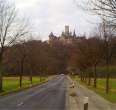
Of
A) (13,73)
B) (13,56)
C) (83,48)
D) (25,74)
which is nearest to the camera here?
(13,56)

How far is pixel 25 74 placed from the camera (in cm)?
15475

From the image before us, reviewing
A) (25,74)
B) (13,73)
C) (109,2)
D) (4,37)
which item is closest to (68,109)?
(109,2)

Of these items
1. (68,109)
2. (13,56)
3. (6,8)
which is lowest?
(68,109)

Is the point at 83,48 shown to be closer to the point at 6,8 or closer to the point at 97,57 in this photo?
the point at 97,57

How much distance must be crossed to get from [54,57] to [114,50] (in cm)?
15074

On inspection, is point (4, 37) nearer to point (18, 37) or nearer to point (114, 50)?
point (18, 37)

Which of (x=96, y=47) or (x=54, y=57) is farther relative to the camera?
(x=54, y=57)

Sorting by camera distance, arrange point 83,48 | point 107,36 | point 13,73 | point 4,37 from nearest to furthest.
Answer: point 107,36, point 4,37, point 83,48, point 13,73

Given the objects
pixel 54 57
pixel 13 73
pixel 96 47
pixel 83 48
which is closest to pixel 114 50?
pixel 96 47

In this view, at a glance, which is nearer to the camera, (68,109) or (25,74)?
(68,109)

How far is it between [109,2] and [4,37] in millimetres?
27693

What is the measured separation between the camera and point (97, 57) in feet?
208

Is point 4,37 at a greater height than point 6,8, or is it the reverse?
point 6,8

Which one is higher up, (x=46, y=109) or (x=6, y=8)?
(x=6, y=8)
